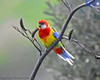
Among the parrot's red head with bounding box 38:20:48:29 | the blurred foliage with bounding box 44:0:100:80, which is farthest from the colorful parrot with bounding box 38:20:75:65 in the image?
the blurred foliage with bounding box 44:0:100:80

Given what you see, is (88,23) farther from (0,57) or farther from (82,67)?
(0,57)

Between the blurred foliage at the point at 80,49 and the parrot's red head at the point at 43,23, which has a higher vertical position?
the parrot's red head at the point at 43,23

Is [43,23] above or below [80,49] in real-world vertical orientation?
above

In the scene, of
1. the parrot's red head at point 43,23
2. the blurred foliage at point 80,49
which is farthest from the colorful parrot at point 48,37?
the blurred foliage at point 80,49

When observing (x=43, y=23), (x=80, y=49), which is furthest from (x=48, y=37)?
(x=80, y=49)

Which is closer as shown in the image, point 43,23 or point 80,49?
point 43,23

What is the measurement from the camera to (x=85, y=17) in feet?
7.45

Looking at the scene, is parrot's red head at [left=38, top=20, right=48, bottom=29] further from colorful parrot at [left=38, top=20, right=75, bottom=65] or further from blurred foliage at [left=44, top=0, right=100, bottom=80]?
blurred foliage at [left=44, top=0, right=100, bottom=80]

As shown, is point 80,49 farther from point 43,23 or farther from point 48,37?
point 43,23

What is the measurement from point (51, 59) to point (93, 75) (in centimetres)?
39

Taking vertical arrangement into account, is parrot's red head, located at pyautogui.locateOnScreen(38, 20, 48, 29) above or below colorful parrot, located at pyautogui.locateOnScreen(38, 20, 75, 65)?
above

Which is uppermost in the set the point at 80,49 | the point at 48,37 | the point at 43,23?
the point at 43,23

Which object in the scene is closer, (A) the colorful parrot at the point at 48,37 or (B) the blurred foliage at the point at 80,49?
(A) the colorful parrot at the point at 48,37

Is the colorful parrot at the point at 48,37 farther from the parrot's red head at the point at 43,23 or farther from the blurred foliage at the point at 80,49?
the blurred foliage at the point at 80,49
